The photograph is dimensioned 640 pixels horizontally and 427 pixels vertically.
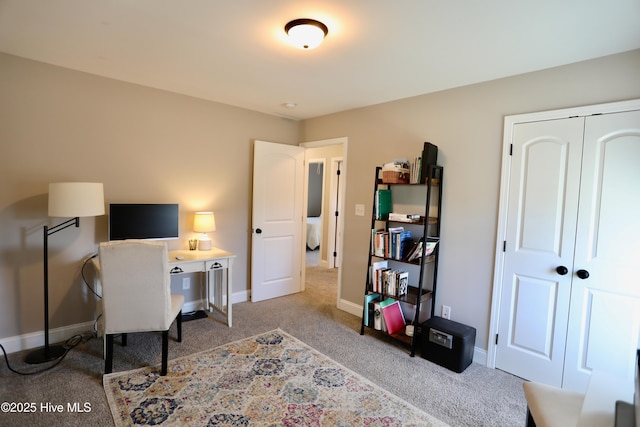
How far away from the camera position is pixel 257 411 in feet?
6.82

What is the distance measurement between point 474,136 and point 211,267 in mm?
2713

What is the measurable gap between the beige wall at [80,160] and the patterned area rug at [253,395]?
3.86ft

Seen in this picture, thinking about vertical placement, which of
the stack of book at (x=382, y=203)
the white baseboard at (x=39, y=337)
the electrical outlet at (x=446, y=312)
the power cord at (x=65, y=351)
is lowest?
the power cord at (x=65, y=351)

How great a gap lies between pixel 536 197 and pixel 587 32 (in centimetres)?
111

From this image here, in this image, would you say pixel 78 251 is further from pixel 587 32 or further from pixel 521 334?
pixel 587 32

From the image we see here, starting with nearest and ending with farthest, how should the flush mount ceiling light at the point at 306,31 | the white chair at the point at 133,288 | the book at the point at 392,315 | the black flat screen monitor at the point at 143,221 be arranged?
1. the flush mount ceiling light at the point at 306,31
2. the white chair at the point at 133,288
3. the black flat screen monitor at the point at 143,221
4. the book at the point at 392,315

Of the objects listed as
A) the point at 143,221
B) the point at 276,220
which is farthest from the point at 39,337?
the point at 276,220

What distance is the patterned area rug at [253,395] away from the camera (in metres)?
2.00

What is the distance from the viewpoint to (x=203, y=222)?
3.45 metres

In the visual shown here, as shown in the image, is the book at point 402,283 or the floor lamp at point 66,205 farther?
the book at point 402,283

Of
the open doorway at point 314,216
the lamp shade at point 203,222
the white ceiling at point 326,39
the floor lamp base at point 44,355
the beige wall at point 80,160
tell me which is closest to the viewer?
the white ceiling at point 326,39

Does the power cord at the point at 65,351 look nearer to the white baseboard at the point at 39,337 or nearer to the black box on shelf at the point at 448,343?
the white baseboard at the point at 39,337

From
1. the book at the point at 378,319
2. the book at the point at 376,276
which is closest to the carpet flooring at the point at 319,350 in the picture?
the book at the point at 378,319

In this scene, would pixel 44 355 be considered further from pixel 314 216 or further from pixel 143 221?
pixel 314 216
